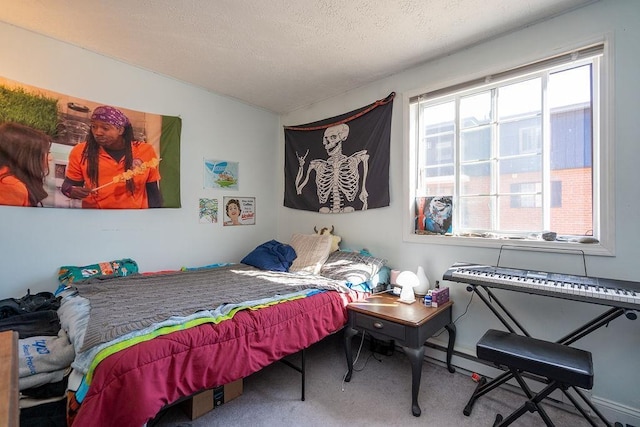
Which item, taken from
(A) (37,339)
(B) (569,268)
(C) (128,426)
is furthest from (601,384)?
(A) (37,339)

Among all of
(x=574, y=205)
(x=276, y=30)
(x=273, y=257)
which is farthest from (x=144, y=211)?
(x=574, y=205)

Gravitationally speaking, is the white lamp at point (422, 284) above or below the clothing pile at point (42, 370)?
above

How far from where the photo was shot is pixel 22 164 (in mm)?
2162

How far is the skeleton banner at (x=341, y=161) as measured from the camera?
9.41 ft

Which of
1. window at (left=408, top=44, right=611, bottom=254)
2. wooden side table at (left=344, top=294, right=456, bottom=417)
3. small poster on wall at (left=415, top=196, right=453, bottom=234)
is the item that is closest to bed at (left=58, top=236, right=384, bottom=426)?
wooden side table at (left=344, top=294, right=456, bottom=417)

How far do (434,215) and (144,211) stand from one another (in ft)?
8.70

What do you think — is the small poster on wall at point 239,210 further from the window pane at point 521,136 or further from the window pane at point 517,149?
the window pane at point 521,136

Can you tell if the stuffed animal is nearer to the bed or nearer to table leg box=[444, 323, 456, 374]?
the bed

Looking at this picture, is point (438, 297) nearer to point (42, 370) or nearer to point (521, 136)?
point (521, 136)

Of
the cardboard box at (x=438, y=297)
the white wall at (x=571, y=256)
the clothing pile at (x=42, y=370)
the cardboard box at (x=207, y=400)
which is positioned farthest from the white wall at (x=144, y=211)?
the cardboard box at (x=438, y=297)

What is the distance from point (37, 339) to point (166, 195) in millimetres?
1521

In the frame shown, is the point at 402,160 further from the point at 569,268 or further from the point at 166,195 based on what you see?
the point at 166,195

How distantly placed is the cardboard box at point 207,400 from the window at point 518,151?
6.19 feet

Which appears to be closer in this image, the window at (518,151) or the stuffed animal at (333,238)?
the window at (518,151)
